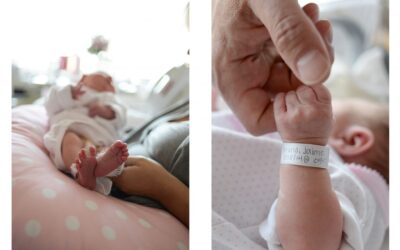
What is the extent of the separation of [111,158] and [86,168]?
0.04m

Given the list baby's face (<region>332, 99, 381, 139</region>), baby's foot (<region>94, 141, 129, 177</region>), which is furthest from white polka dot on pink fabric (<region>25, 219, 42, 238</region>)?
baby's face (<region>332, 99, 381, 139</region>)

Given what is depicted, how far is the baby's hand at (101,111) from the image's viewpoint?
2.39ft

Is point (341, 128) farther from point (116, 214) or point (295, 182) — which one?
point (116, 214)

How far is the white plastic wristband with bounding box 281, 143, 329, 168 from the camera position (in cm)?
73

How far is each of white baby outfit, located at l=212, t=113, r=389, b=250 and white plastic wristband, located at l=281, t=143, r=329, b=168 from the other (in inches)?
4.3

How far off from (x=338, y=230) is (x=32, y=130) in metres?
0.51

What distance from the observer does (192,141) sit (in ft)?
2.53

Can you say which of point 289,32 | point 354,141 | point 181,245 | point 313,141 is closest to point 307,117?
point 313,141

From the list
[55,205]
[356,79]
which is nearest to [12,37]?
[55,205]

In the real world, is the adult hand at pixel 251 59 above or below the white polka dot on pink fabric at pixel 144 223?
above

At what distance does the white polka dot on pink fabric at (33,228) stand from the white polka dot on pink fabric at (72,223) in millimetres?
35

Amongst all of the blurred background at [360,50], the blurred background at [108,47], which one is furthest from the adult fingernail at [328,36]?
the blurred background at [360,50]

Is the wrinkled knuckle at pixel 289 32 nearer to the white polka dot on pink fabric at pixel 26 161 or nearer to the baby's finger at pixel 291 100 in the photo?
the baby's finger at pixel 291 100

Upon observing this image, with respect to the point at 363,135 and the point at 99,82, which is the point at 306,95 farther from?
the point at 363,135
